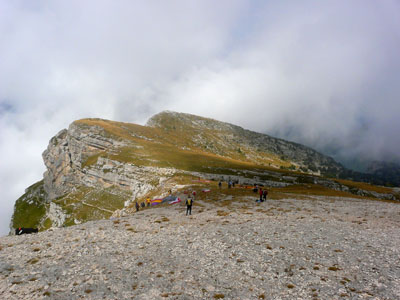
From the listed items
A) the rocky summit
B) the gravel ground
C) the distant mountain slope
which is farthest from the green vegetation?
the gravel ground

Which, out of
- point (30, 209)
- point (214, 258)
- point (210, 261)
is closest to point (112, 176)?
point (214, 258)

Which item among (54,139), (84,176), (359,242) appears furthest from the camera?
(54,139)

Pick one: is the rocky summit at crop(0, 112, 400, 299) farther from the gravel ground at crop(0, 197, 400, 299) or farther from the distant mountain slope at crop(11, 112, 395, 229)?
the distant mountain slope at crop(11, 112, 395, 229)

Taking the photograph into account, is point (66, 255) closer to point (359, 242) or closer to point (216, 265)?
point (216, 265)

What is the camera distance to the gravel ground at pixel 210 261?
41.3 ft

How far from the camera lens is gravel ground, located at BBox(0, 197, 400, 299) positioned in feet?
41.3

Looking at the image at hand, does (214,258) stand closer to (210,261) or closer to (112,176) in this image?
(210,261)

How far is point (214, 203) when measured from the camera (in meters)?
41.8

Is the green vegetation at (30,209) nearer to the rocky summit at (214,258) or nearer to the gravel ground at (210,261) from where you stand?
the rocky summit at (214,258)

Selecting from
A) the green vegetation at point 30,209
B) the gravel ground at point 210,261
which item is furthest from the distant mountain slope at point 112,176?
the gravel ground at point 210,261

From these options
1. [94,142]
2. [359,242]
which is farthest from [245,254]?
[94,142]

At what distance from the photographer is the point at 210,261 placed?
16938mm

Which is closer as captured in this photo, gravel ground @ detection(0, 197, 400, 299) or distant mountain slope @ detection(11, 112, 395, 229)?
gravel ground @ detection(0, 197, 400, 299)

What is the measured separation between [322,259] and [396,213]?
2701 centimetres
